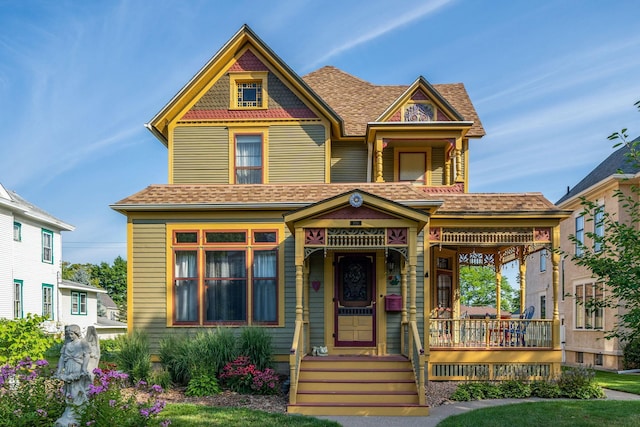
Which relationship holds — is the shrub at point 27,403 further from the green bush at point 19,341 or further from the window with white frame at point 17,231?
the window with white frame at point 17,231

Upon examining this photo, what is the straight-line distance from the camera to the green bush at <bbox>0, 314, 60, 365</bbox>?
9625mm

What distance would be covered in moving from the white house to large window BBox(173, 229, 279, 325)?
11.7m

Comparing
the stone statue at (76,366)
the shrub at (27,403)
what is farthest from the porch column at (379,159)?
the shrub at (27,403)

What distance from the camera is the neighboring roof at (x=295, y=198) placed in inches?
531

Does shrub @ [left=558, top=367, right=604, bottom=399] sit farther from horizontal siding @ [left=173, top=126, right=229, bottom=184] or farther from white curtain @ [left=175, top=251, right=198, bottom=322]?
horizontal siding @ [left=173, top=126, right=229, bottom=184]

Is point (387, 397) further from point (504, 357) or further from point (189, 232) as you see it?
point (189, 232)

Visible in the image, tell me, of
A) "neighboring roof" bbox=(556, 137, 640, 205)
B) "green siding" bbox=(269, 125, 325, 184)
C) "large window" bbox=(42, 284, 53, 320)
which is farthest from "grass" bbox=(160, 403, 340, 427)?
"large window" bbox=(42, 284, 53, 320)

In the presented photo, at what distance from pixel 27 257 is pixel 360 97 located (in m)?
18.2

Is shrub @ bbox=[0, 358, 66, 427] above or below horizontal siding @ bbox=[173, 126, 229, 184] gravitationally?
below

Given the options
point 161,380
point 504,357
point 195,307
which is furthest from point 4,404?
point 504,357

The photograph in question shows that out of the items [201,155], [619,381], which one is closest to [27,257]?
[201,155]

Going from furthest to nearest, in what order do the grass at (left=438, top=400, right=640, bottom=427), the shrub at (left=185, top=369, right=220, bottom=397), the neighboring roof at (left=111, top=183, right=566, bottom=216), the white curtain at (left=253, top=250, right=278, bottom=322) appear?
the white curtain at (left=253, top=250, right=278, bottom=322) < the neighboring roof at (left=111, top=183, right=566, bottom=216) < the shrub at (left=185, top=369, right=220, bottom=397) < the grass at (left=438, top=400, right=640, bottom=427)

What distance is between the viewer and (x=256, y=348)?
12.6 metres

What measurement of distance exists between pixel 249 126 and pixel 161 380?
7781 millimetres
